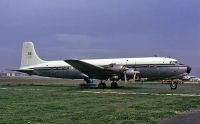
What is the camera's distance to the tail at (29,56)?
5891cm

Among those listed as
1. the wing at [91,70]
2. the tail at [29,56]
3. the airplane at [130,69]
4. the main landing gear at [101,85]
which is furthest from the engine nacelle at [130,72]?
the tail at [29,56]

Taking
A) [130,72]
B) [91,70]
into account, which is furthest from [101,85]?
[130,72]

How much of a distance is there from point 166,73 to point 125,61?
5197 millimetres

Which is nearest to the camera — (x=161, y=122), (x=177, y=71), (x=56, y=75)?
(x=161, y=122)

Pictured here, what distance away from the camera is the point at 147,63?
4734 cm

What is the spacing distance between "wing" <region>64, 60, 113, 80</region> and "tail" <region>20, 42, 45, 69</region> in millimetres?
10933

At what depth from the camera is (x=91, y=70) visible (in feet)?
160

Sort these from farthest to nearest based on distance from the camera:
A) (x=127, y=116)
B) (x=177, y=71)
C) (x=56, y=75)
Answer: (x=56, y=75)
(x=177, y=71)
(x=127, y=116)

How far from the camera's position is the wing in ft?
154

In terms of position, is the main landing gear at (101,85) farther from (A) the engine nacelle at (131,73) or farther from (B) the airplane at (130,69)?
(A) the engine nacelle at (131,73)

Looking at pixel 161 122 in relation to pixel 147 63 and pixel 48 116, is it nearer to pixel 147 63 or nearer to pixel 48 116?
pixel 48 116

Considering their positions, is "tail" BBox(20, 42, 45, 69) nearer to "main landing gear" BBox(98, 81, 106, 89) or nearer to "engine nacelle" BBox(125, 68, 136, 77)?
"main landing gear" BBox(98, 81, 106, 89)

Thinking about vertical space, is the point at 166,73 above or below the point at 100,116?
above

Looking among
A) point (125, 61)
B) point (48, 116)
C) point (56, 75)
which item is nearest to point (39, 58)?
point (56, 75)
